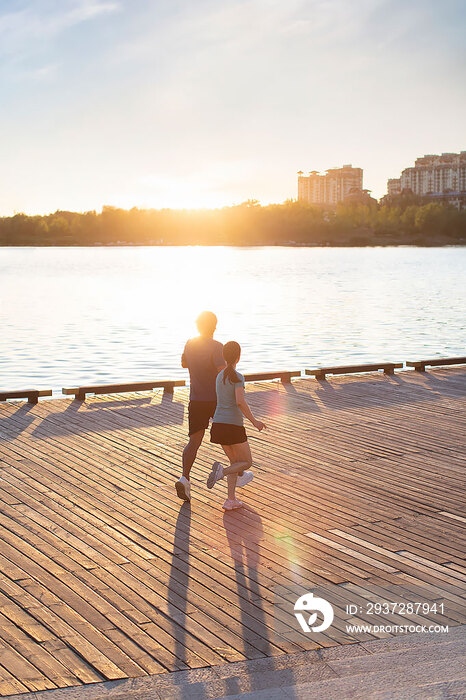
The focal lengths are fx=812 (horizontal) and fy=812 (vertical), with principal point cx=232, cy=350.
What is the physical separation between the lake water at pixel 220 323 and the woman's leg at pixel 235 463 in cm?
1477

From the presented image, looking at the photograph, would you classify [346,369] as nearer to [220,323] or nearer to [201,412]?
[201,412]

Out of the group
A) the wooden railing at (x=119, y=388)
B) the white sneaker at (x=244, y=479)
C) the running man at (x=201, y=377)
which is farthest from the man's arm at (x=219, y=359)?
the wooden railing at (x=119, y=388)

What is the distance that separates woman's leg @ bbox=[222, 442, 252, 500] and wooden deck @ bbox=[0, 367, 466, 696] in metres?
0.25

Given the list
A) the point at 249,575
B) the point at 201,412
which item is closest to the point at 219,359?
the point at 201,412

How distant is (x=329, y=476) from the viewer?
27.5 ft

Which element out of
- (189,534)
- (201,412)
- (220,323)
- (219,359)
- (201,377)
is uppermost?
(219,359)

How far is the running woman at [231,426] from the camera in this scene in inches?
278

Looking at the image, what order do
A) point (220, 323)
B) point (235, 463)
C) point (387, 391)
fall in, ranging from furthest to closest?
point (220, 323), point (387, 391), point (235, 463)

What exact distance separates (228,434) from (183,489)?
68 cm

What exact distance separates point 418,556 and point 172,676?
96.4 inches

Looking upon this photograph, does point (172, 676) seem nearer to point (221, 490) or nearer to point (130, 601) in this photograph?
point (130, 601)

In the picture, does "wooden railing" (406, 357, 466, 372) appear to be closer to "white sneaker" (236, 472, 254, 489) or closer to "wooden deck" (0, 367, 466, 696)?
"wooden deck" (0, 367, 466, 696)

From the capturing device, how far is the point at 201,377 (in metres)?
7.56

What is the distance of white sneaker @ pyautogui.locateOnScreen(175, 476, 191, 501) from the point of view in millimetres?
7329
